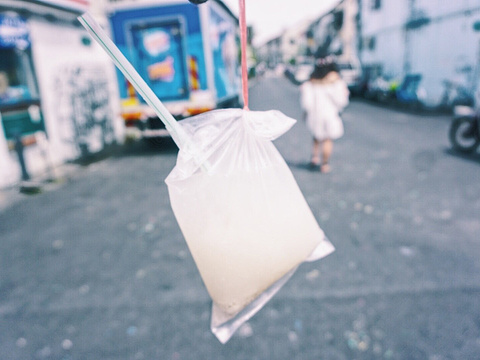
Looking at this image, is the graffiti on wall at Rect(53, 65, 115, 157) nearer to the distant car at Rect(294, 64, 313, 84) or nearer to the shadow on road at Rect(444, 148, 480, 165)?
the shadow on road at Rect(444, 148, 480, 165)

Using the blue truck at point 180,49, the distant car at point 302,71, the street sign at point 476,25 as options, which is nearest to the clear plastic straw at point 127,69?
the blue truck at point 180,49

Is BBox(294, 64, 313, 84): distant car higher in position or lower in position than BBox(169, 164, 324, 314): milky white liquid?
higher

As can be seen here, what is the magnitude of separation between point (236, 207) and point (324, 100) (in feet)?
14.7

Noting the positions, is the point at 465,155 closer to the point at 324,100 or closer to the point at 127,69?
the point at 324,100

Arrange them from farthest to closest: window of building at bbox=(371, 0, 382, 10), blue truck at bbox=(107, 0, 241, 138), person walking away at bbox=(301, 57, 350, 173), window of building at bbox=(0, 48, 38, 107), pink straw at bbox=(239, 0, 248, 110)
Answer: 1. window of building at bbox=(371, 0, 382, 10)
2. blue truck at bbox=(107, 0, 241, 138)
3. window of building at bbox=(0, 48, 38, 107)
4. person walking away at bbox=(301, 57, 350, 173)
5. pink straw at bbox=(239, 0, 248, 110)

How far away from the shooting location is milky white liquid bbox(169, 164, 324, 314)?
893 mm

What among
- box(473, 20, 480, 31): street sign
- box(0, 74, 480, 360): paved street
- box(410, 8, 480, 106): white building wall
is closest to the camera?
box(0, 74, 480, 360): paved street

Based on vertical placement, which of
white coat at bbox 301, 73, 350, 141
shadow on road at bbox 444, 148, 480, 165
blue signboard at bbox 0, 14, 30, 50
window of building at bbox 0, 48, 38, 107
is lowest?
shadow on road at bbox 444, 148, 480, 165

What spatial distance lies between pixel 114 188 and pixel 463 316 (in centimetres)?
485

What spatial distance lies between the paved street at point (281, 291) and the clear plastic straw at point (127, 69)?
1416mm

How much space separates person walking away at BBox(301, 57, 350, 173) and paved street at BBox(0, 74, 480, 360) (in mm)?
709

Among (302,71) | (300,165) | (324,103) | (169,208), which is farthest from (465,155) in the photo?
(302,71)

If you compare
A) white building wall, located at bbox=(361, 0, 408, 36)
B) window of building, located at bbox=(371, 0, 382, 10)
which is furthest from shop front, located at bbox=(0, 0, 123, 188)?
window of building, located at bbox=(371, 0, 382, 10)

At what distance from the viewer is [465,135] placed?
6.41m
